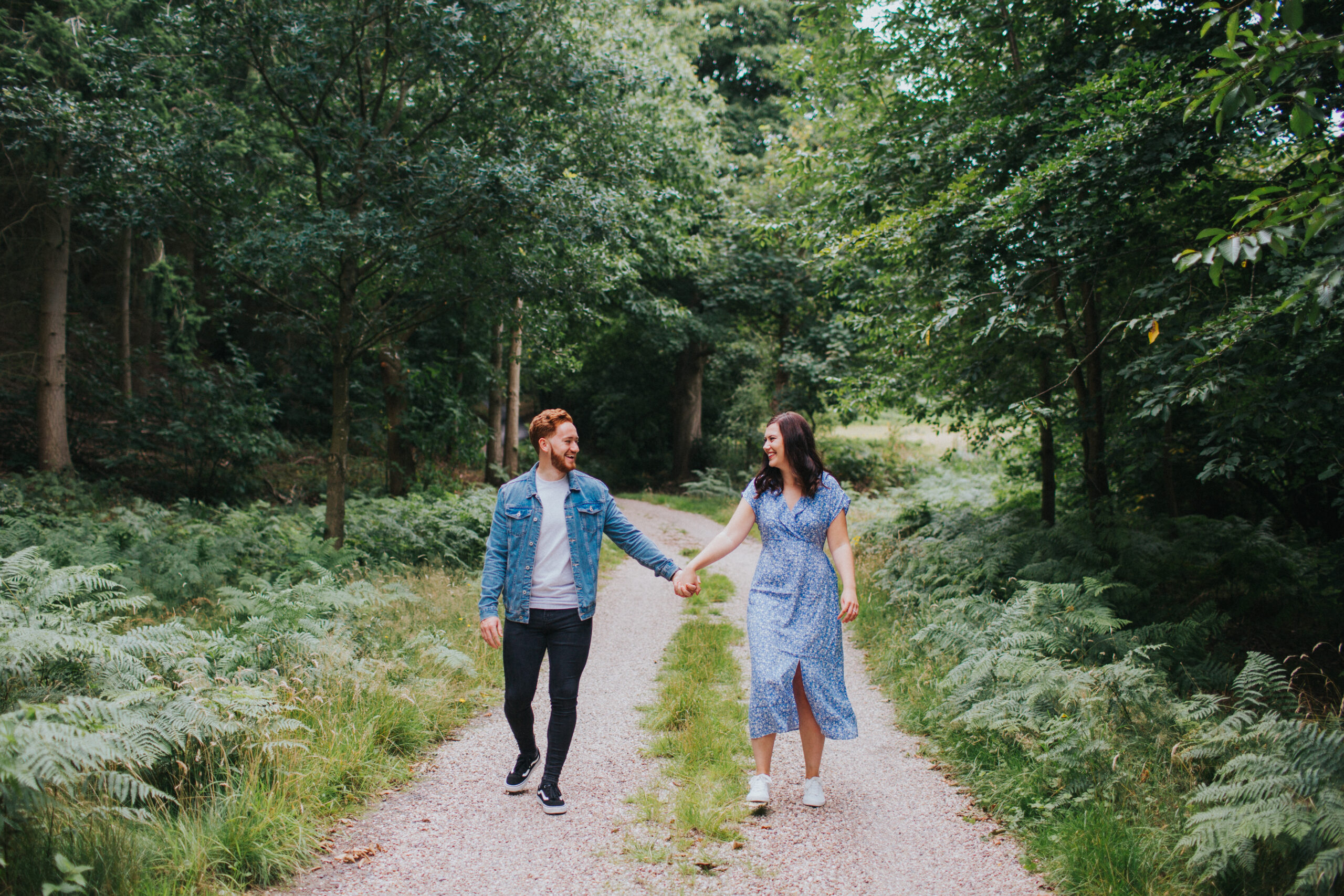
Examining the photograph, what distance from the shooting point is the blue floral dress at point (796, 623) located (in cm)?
396

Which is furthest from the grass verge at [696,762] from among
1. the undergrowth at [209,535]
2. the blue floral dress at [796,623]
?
the undergrowth at [209,535]

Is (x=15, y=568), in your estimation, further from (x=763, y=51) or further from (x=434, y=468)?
(x=763, y=51)

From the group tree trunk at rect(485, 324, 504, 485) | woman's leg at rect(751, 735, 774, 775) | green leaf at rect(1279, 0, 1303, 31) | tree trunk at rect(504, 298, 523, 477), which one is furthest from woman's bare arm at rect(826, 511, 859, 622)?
tree trunk at rect(504, 298, 523, 477)

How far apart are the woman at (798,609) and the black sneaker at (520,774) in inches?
48.2

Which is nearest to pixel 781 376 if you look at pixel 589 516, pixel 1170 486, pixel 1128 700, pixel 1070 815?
pixel 1170 486

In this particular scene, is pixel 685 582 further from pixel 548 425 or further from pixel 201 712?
pixel 201 712

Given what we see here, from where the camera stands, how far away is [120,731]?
332 cm

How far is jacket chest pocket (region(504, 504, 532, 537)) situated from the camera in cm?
409

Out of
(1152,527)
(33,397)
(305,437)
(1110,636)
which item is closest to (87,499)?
(33,397)

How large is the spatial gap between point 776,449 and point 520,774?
2278 millimetres

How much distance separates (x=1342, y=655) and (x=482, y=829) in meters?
7.43

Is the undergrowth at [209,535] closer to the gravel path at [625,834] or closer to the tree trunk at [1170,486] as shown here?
the gravel path at [625,834]

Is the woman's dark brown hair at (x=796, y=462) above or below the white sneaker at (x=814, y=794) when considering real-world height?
above

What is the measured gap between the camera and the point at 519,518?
409 cm
